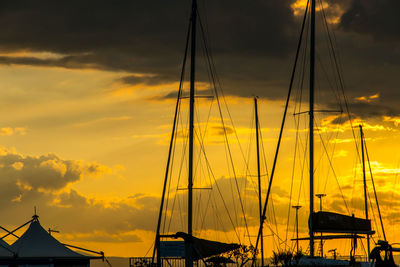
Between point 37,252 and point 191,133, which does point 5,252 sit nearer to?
point 37,252

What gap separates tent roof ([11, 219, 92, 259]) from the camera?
56.6 m

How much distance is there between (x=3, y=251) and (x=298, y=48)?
85.8ft

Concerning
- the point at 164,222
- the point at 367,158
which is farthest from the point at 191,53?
the point at 367,158

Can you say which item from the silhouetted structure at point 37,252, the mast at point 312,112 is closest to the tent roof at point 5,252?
the silhouetted structure at point 37,252

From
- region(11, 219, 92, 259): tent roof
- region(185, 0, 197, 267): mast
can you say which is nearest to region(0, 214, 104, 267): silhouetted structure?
region(11, 219, 92, 259): tent roof

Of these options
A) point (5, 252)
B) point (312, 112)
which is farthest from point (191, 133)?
point (5, 252)

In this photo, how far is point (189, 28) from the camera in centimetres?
5816

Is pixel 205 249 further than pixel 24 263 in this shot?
No

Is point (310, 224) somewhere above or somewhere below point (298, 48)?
below

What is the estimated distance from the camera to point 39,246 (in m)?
57.3

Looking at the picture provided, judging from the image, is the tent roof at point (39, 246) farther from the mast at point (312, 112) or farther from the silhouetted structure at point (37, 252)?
the mast at point (312, 112)

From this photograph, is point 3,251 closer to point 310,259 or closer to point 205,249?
point 205,249

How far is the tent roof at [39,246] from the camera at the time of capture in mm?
56631

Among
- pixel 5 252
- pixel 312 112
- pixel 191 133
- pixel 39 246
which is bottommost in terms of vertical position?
pixel 5 252
